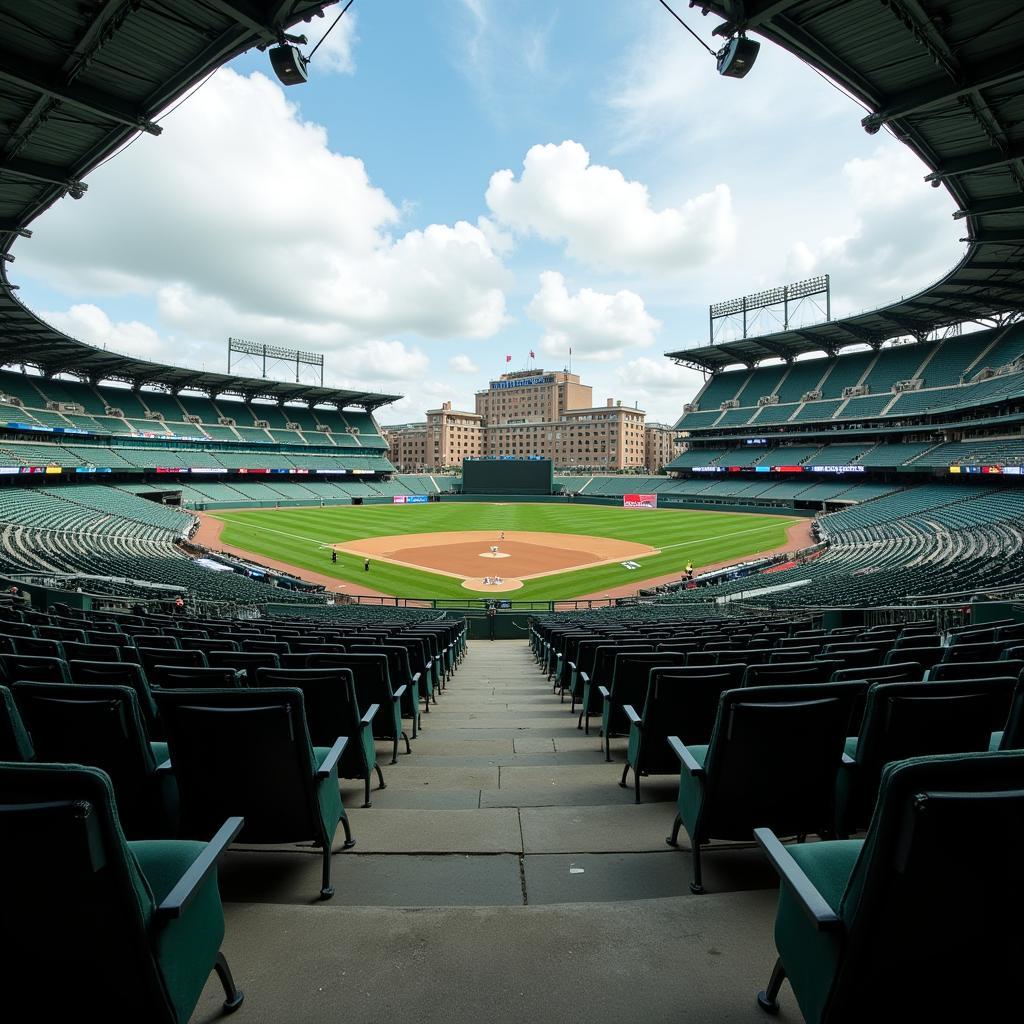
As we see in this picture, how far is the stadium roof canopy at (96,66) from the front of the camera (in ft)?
46.9

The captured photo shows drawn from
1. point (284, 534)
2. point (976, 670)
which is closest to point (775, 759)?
point (976, 670)

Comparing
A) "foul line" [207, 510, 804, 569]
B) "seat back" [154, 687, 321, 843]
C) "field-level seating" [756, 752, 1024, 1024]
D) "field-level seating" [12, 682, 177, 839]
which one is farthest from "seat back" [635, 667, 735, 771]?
"foul line" [207, 510, 804, 569]

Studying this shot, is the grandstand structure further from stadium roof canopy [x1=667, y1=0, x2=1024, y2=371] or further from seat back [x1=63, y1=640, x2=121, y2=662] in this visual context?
seat back [x1=63, y1=640, x2=121, y2=662]

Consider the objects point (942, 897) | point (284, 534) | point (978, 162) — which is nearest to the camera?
point (942, 897)

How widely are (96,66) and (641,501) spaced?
→ 2767 inches

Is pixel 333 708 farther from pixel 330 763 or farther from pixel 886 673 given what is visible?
pixel 886 673

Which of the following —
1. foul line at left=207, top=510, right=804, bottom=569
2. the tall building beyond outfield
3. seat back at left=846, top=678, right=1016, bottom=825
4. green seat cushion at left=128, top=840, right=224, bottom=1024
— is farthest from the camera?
the tall building beyond outfield

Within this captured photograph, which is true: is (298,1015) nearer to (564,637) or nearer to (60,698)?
(60,698)

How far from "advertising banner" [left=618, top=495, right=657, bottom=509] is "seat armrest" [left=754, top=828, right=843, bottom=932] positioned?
255ft

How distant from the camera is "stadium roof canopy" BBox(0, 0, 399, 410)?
14289 mm

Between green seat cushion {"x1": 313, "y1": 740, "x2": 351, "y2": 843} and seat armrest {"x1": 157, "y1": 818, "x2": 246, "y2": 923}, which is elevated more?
seat armrest {"x1": 157, "y1": 818, "x2": 246, "y2": 923}

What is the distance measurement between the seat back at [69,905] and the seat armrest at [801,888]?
7.92ft

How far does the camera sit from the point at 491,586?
115 feet

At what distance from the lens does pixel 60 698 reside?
12.5 ft
